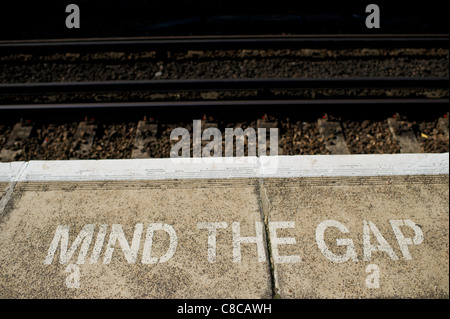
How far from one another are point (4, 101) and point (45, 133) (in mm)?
1096

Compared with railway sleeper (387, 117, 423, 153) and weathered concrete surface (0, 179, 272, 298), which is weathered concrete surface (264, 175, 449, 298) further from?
railway sleeper (387, 117, 423, 153)

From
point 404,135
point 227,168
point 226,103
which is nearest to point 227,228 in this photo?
point 227,168

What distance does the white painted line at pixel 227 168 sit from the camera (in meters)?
4.26

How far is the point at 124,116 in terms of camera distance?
17.3 ft

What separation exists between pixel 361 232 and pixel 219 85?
3.28 meters

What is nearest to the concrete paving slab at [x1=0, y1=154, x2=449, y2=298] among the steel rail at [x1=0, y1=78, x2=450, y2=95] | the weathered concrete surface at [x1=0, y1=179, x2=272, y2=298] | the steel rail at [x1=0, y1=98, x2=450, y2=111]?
the weathered concrete surface at [x1=0, y1=179, x2=272, y2=298]

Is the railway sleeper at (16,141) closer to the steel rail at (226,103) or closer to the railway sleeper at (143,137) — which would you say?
the steel rail at (226,103)

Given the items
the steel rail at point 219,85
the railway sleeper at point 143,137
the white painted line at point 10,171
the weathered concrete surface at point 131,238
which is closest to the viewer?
the weathered concrete surface at point 131,238

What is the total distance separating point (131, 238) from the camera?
3676 mm

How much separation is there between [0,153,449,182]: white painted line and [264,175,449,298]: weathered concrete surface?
0.45ft

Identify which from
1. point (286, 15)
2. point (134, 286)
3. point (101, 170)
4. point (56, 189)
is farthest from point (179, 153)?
point (286, 15)

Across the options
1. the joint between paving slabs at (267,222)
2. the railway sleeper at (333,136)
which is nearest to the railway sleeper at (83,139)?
the joint between paving slabs at (267,222)

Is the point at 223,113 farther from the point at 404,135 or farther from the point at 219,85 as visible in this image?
the point at 404,135

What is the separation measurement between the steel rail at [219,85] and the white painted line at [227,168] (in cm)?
169
